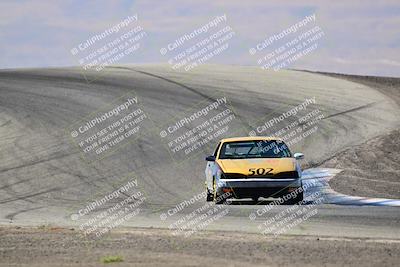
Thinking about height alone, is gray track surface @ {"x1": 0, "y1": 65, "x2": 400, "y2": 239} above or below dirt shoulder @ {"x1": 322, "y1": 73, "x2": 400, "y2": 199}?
above

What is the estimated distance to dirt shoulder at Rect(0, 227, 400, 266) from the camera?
10430 millimetres

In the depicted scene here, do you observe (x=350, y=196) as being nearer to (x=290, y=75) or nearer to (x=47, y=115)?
(x=47, y=115)

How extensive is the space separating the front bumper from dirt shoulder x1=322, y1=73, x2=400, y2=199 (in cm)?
313

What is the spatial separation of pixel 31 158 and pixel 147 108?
8845mm

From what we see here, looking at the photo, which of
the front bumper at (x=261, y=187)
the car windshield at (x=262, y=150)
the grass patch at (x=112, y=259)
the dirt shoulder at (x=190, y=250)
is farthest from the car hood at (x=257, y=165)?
the grass patch at (x=112, y=259)

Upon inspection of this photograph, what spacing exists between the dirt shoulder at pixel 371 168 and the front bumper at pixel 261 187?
10.3 feet

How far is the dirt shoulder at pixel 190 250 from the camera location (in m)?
10.4

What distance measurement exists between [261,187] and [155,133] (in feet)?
34.3

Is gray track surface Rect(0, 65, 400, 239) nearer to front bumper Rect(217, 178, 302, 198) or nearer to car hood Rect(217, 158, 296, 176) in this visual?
front bumper Rect(217, 178, 302, 198)

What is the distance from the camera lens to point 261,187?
17.6 m

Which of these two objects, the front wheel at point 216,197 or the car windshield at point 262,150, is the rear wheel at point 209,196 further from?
the car windshield at point 262,150

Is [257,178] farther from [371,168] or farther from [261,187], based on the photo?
[371,168]

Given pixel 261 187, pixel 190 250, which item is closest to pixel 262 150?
pixel 261 187

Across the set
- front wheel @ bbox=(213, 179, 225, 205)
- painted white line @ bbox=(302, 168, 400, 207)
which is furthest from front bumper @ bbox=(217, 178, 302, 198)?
painted white line @ bbox=(302, 168, 400, 207)
